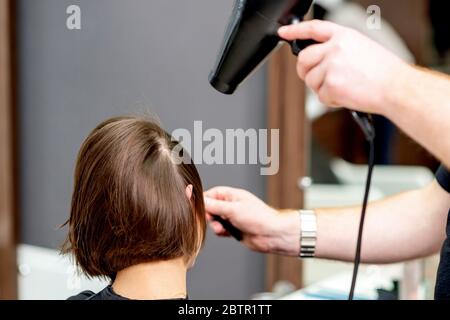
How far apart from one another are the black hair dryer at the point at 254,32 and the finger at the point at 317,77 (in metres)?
0.04

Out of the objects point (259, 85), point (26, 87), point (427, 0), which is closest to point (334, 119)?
point (427, 0)

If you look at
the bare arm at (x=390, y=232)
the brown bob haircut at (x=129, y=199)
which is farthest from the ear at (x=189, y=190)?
the bare arm at (x=390, y=232)

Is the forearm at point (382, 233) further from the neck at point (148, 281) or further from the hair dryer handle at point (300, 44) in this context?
the hair dryer handle at point (300, 44)

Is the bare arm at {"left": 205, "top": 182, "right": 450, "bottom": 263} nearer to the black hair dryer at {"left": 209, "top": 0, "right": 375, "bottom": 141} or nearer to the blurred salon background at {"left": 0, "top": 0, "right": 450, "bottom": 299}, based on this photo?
the blurred salon background at {"left": 0, "top": 0, "right": 450, "bottom": 299}

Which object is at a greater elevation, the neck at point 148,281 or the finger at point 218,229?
the finger at point 218,229

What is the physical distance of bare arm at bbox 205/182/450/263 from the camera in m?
1.11

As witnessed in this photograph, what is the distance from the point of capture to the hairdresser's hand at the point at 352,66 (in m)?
0.72

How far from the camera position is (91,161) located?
834 mm

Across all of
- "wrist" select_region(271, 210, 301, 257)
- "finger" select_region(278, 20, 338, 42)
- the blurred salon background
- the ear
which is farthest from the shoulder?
"finger" select_region(278, 20, 338, 42)

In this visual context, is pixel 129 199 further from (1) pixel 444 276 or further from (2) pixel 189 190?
(1) pixel 444 276

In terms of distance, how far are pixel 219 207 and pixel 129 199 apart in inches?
9.5

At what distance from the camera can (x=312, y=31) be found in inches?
29.2

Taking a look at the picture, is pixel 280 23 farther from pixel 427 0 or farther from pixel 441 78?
pixel 427 0
